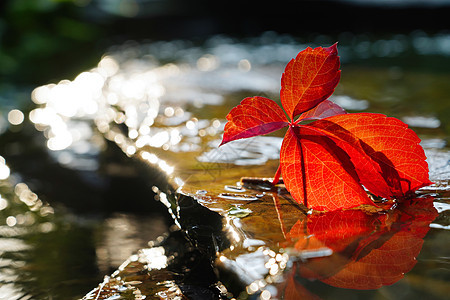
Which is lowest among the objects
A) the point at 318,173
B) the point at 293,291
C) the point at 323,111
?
the point at 293,291

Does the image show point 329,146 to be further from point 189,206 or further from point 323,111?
point 189,206

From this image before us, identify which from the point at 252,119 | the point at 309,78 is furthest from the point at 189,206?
the point at 309,78

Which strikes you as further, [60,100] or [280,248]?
[60,100]

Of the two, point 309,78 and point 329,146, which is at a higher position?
point 309,78

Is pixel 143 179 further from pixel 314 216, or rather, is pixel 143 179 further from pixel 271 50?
pixel 271 50

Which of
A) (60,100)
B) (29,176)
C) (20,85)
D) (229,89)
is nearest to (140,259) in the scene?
(29,176)

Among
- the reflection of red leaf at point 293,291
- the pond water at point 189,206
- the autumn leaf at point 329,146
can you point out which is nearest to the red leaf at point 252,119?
the autumn leaf at point 329,146

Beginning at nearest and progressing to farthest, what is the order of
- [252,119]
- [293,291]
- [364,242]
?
[293,291] → [364,242] → [252,119]
